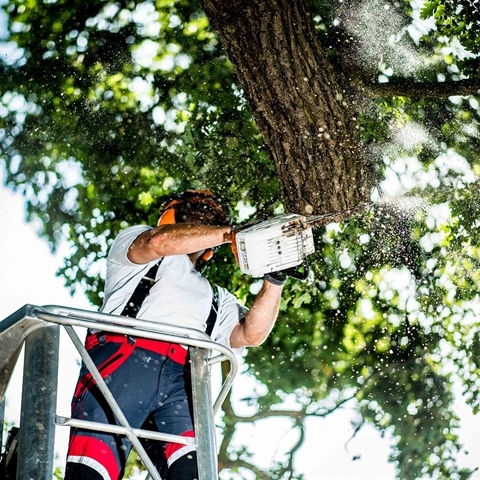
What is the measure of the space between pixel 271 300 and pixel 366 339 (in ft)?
12.0

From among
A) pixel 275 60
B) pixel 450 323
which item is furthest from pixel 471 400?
pixel 275 60

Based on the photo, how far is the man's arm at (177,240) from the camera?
2715 mm

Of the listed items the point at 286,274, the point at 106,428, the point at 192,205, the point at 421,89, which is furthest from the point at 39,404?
the point at 421,89

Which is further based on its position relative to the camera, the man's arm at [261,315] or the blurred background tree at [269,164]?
the blurred background tree at [269,164]

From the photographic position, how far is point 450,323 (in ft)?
20.2

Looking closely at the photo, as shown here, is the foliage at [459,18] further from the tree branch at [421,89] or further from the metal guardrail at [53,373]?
the metal guardrail at [53,373]

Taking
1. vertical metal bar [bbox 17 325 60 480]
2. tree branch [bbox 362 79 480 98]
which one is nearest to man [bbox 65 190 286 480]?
vertical metal bar [bbox 17 325 60 480]

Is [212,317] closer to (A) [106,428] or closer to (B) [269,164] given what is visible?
(A) [106,428]

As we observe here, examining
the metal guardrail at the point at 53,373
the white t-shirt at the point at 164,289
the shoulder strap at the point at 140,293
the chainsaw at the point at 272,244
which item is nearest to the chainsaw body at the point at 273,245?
the chainsaw at the point at 272,244

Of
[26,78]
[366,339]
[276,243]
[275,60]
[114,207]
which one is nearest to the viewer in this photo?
[276,243]

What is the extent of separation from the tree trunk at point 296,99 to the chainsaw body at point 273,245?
13.6 inches

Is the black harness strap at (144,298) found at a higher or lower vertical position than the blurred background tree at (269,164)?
lower

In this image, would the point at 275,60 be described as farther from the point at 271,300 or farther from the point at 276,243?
the point at 271,300

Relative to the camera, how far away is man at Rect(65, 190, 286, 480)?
233 centimetres
